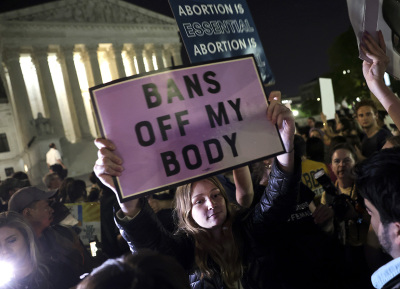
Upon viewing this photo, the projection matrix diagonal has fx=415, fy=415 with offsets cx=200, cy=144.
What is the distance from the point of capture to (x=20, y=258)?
8.73 ft

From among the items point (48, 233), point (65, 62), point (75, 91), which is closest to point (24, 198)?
point (48, 233)

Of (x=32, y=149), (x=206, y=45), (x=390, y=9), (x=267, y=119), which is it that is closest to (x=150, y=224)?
(x=267, y=119)

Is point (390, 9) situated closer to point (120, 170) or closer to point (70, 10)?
point (120, 170)

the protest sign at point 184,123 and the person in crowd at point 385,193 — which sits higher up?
the protest sign at point 184,123

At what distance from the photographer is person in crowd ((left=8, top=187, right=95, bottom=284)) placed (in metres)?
3.33

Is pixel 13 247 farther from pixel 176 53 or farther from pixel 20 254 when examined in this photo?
pixel 176 53

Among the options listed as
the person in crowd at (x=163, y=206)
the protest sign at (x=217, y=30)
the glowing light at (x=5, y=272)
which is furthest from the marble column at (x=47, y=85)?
the glowing light at (x=5, y=272)

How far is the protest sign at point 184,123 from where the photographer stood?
7.66 feet

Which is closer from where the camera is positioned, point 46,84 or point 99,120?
point 99,120

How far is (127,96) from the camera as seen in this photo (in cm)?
235

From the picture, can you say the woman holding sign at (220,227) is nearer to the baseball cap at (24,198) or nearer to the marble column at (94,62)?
the baseball cap at (24,198)

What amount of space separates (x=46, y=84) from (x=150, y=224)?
3564cm

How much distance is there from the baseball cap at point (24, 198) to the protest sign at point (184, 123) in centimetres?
196

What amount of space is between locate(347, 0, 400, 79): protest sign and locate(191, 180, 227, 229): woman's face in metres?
1.23
